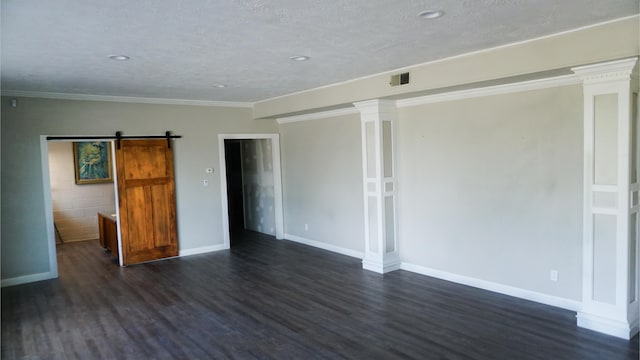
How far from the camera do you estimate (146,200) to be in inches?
263

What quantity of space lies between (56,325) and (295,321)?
8.01 feet

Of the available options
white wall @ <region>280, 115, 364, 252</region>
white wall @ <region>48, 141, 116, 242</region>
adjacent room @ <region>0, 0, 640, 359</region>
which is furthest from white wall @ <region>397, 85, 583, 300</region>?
white wall @ <region>48, 141, 116, 242</region>

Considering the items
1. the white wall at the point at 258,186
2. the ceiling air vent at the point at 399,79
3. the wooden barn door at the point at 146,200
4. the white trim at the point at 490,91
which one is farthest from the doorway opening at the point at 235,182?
the ceiling air vent at the point at 399,79

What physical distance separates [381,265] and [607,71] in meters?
3.38

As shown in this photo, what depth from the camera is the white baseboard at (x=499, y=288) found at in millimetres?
4230

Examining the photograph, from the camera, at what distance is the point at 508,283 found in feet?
15.3

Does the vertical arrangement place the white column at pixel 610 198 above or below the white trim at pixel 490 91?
below

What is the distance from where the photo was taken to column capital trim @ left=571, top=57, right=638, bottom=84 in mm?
3297

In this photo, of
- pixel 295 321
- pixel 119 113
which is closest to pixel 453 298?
pixel 295 321

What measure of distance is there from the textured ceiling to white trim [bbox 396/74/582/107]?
0.76 meters

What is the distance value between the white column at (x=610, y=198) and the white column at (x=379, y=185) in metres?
2.44

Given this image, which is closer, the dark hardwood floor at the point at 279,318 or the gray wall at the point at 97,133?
the dark hardwood floor at the point at 279,318

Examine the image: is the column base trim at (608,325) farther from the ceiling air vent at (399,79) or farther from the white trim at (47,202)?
the white trim at (47,202)

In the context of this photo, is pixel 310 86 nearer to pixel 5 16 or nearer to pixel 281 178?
pixel 281 178
